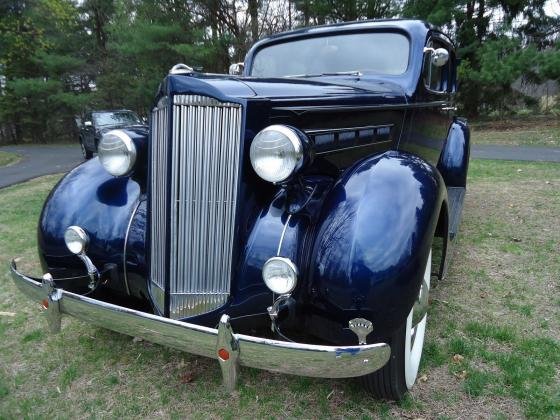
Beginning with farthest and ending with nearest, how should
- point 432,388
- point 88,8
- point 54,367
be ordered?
point 88,8, point 54,367, point 432,388

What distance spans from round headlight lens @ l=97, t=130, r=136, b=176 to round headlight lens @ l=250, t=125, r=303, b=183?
0.77 metres

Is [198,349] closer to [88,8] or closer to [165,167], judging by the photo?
[165,167]

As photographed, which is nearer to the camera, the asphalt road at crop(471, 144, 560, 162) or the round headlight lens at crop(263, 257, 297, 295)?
the round headlight lens at crop(263, 257, 297, 295)

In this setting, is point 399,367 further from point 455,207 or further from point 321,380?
point 455,207

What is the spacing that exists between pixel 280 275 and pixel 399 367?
0.71 metres

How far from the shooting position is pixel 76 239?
2182mm

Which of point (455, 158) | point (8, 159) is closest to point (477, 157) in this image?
point (455, 158)

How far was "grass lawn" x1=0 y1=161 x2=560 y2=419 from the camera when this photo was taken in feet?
6.77

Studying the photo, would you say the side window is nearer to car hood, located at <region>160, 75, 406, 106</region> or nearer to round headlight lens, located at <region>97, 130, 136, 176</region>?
car hood, located at <region>160, 75, 406, 106</region>

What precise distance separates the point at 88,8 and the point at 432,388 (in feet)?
81.3

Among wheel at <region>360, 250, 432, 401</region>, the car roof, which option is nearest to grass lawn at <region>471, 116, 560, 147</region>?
the car roof

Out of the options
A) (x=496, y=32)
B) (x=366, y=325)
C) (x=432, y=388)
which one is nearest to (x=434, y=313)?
(x=432, y=388)

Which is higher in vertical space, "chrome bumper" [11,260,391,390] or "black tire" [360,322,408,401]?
"chrome bumper" [11,260,391,390]

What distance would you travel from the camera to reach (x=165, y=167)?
74.9 inches
